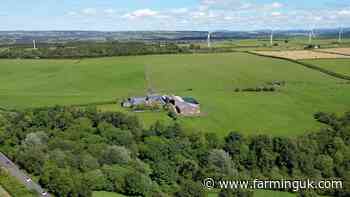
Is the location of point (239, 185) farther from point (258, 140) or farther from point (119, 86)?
point (119, 86)

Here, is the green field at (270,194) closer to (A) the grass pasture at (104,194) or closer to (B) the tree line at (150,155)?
(B) the tree line at (150,155)

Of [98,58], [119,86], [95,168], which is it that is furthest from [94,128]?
[98,58]

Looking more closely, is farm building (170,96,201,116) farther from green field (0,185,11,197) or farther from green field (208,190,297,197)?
green field (0,185,11,197)

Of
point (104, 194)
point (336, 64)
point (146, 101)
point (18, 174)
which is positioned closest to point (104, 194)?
point (104, 194)

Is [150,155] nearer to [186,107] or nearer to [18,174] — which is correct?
[18,174]

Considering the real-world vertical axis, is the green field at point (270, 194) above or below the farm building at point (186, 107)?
below

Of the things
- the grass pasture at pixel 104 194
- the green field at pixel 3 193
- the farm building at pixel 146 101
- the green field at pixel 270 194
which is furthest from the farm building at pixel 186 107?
the green field at pixel 3 193
